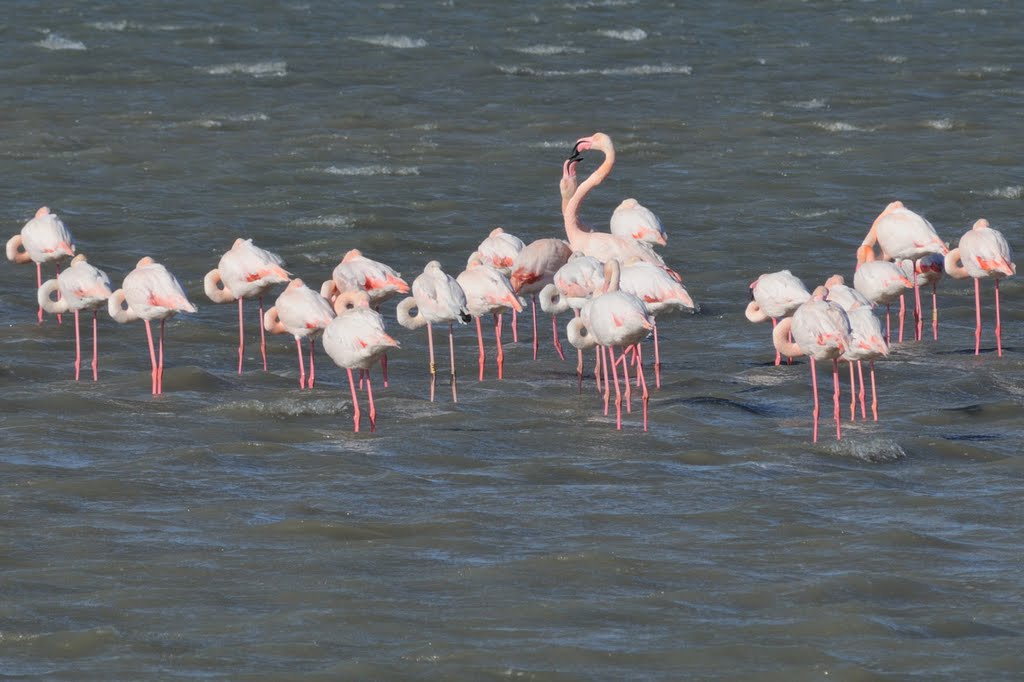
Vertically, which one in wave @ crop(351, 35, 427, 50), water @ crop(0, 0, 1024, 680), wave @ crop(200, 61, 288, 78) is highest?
wave @ crop(351, 35, 427, 50)

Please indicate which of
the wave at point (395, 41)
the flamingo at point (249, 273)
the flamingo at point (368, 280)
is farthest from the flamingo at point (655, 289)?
the wave at point (395, 41)

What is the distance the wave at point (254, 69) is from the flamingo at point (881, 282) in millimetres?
13156

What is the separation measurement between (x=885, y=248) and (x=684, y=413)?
9.15ft

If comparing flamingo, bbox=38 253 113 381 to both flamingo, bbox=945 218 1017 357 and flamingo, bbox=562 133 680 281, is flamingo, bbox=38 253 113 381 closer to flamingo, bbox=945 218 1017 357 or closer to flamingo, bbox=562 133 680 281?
flamingo, bbox=562 133 680 281

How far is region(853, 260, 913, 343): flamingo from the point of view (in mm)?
13141

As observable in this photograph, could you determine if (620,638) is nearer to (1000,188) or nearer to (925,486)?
(925,486)

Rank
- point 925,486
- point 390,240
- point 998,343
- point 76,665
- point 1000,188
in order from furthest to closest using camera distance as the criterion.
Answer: point 1000,188 → point 390,240 → point 998,343 → point 925,486 → point 76,665

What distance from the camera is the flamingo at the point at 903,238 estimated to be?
45.3ft

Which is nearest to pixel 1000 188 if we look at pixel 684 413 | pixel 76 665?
pixel 684 413

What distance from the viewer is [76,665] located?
780 cm

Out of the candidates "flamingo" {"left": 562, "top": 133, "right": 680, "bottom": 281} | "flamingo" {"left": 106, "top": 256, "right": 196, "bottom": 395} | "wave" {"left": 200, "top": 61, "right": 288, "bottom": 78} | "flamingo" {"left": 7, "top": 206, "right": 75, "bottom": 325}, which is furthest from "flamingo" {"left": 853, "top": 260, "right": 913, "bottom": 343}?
"wave" {"left": 200, "top": 61, "right": 288, "bottom": 78}

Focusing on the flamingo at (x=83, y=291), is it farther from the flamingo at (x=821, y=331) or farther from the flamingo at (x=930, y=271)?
the flamingo at (x=930, y=271)

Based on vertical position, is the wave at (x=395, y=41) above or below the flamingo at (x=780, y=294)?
above

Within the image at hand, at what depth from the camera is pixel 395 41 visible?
2755 centimetres
